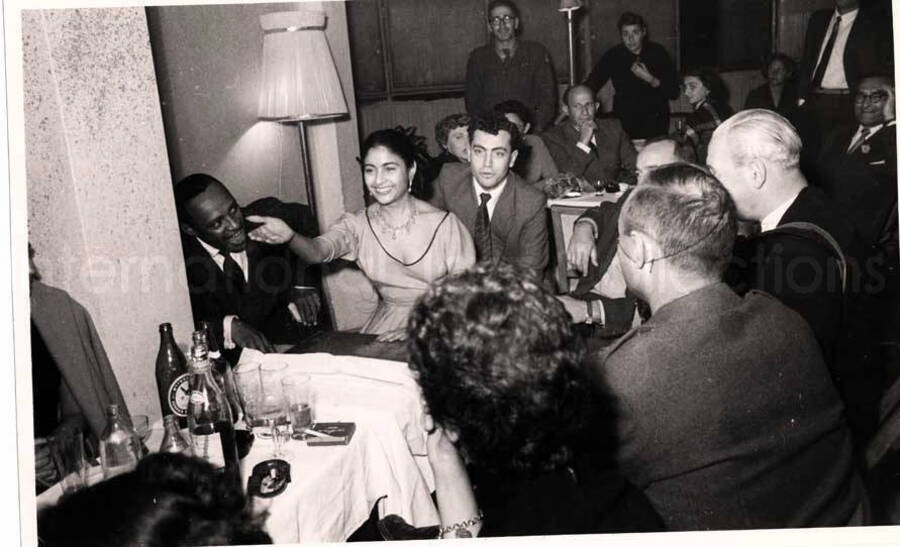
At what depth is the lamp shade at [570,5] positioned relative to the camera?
1382mm

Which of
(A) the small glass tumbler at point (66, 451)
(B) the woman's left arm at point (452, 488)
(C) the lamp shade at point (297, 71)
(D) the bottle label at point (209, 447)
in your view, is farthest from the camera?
(C) the lamp shade at point (297, 71)

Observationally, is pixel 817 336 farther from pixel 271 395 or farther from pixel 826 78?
pixel 271 395

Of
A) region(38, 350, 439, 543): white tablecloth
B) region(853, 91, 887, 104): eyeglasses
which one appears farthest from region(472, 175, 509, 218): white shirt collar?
region(853, 91, 887, 104): eyeglasses

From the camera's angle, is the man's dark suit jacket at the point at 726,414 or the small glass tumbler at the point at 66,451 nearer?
the man's dark suit jacket at the point at 726,414

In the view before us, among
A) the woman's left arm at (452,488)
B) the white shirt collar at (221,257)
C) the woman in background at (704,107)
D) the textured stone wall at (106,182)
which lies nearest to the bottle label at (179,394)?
the textured stone wall at (106,182)

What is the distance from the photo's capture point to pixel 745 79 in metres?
1.41

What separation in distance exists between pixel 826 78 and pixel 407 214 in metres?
0.90

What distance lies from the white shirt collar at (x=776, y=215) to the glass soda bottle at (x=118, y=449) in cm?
→ 128

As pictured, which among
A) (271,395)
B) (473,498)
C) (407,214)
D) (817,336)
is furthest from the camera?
(407,214)

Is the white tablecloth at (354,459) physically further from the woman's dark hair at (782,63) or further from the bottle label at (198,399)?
the woman's dark hair at (782,63)

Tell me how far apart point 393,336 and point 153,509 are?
658 mm

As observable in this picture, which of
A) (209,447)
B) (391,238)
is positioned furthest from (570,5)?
(209,447)

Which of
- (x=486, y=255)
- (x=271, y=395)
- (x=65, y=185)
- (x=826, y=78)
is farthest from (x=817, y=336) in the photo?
(x=65, y=185)

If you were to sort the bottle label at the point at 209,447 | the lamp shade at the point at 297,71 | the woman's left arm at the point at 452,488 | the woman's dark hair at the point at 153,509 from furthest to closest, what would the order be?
the lamp shade at the point at 297,71, the bottle label at the point at 209,447, the woman's left arm at the point at 452,488, the woman's dark hair at the point at 153,509
